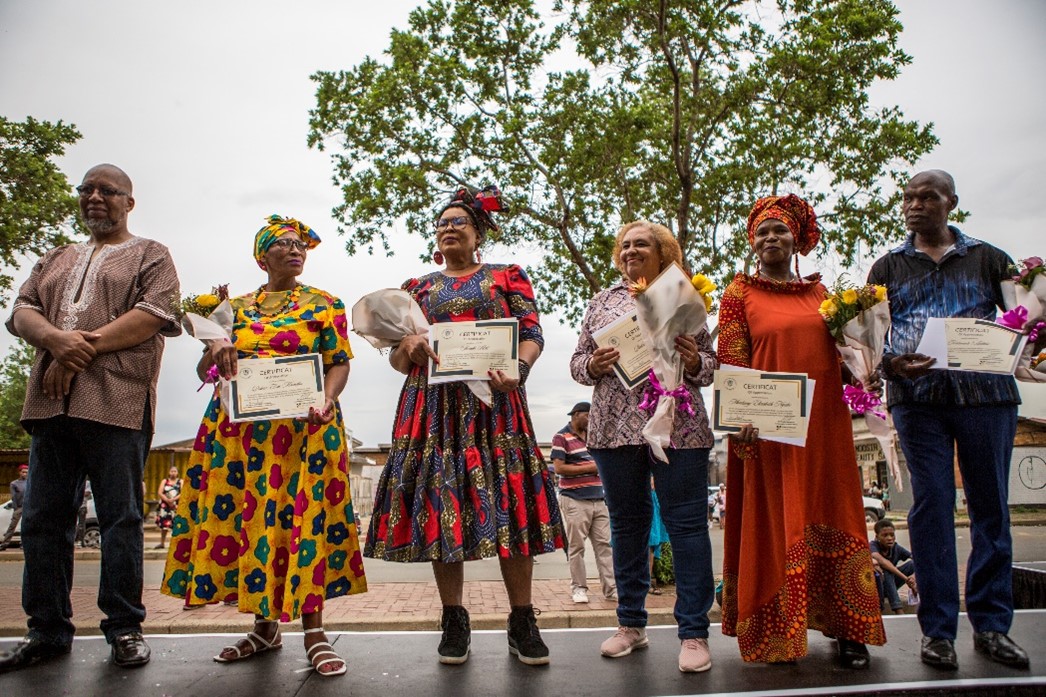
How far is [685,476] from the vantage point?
11.2 ft

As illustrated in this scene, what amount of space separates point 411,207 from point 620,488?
9.58 meters

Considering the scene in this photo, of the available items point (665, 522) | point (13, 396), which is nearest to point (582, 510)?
point (665, 522)

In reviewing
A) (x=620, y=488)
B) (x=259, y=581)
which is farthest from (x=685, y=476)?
(x=259, y=581)

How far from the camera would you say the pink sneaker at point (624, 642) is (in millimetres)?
3496

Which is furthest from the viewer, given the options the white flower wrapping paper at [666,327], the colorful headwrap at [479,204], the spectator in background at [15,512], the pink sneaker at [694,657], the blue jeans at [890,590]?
the spectator in background at [15,512]

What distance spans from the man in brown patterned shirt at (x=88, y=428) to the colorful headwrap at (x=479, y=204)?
4.70 ft

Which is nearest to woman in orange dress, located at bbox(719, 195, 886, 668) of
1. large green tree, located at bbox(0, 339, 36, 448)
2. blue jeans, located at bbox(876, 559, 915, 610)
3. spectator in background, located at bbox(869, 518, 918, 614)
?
spectator in background, located at bbox(869, 518, 918, 614)

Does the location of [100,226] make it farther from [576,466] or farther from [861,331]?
[576,466]

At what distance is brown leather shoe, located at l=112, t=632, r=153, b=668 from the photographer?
3.38 meters

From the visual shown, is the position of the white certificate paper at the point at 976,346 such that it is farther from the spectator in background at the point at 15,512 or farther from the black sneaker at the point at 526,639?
the spectator in background at the point at 15,512

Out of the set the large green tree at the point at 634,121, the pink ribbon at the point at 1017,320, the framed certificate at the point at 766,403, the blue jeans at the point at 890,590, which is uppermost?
the large green tree at the point at 634,121

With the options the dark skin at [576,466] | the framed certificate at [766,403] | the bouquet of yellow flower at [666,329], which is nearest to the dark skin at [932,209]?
the framed certificate at [766,403]

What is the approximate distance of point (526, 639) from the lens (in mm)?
3436

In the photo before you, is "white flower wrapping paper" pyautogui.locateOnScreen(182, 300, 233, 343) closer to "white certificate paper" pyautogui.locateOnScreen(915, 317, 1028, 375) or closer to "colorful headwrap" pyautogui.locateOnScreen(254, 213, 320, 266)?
"colorful headwrap" pyautogui.locateOnScreen(254, 213, 320, 266)
